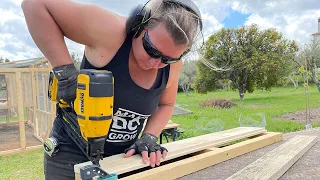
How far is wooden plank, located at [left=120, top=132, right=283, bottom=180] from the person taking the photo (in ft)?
4.60

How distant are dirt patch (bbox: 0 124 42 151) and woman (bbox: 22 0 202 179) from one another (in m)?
6.31

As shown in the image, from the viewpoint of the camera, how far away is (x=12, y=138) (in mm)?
7914

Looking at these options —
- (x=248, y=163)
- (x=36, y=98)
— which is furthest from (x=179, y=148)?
(x=36, y=98)

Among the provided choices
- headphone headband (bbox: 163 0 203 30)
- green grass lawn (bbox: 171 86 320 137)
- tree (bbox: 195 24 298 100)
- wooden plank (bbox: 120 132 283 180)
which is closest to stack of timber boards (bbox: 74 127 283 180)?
wooden plank (bbox: 120 132 283 180)

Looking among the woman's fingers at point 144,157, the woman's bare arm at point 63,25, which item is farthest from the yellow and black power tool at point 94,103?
the woman's fingers at point 144,157

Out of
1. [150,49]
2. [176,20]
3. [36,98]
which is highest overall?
[176,20]

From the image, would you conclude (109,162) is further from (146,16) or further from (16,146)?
(16,146)

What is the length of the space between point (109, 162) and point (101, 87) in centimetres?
56

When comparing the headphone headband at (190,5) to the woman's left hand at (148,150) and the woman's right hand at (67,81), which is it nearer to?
the woman's right hand at (67,81)

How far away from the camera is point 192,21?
121 cm

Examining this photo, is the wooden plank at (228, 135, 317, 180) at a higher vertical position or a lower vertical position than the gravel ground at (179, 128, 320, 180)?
higher

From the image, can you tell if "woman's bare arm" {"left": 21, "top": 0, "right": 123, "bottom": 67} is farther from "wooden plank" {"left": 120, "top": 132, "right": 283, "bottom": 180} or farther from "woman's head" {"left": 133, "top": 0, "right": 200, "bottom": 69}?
"wooden plank" {"left": 120, "top": 132, "right": 283, "bottom": 180}

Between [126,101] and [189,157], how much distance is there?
2.09 ft

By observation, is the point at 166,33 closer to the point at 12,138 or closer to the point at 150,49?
the point at 150,49
